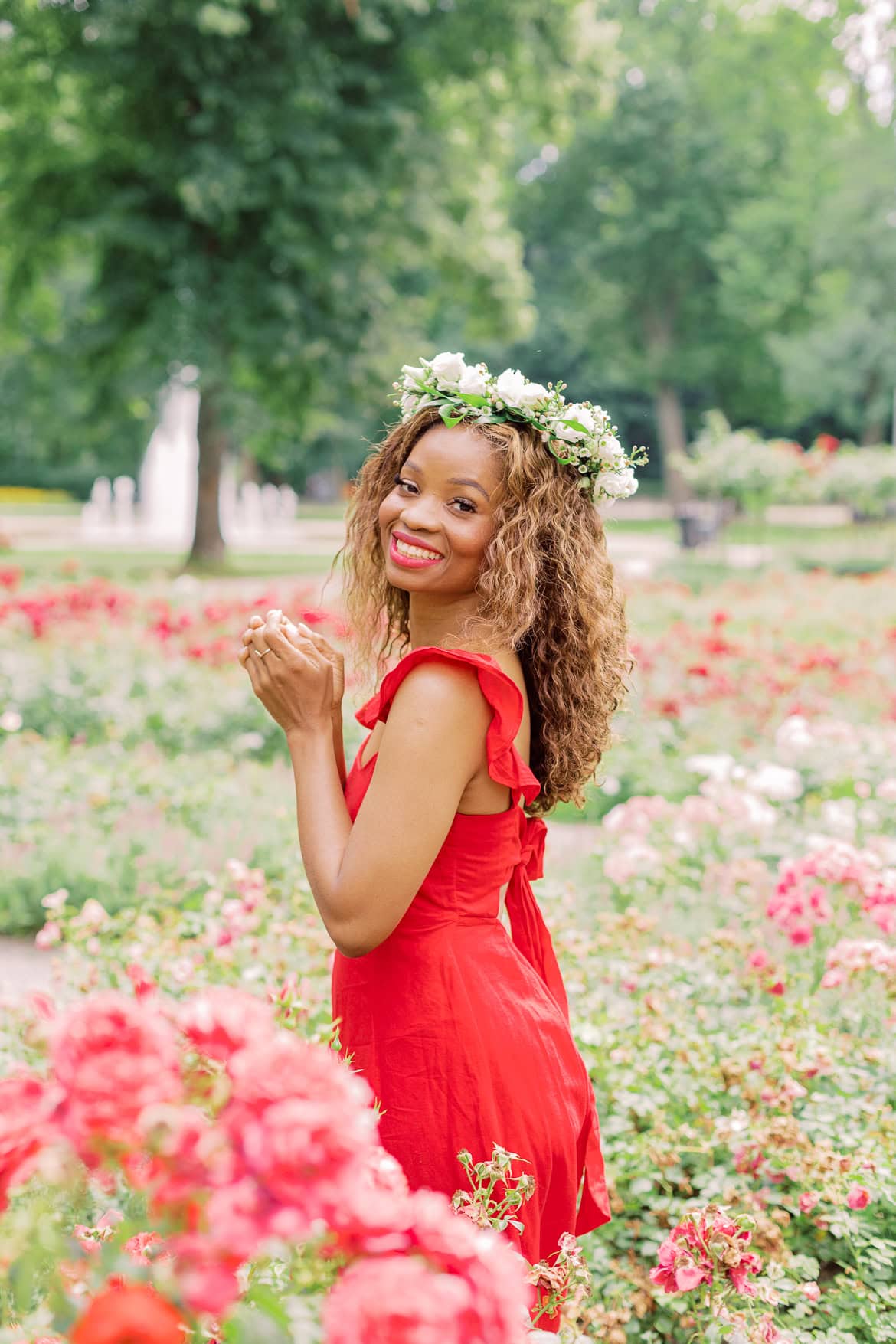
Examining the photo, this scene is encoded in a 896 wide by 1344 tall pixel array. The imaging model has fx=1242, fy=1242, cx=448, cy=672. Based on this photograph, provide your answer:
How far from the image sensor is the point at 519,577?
6.02ft

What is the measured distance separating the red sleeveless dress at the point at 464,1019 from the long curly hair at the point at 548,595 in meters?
0.17

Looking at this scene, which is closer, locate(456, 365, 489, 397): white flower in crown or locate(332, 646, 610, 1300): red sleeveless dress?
locate(332, 646, 610, 1300): red sleeveless dress

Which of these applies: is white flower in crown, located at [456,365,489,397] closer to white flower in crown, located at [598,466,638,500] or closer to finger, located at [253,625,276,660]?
white flower in crown, located at [598,466,638,500]

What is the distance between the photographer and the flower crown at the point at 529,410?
6.29ft

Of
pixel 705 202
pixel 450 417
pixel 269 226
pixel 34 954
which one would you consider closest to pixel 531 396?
pixel 450 417

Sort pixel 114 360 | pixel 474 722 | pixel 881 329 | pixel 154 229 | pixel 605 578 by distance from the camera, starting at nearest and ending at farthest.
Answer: pixel 474 722, pixel 605 578, pixel 154 229, pixel 114 360, pixel 881 329

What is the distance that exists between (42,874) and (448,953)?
10.4 feet

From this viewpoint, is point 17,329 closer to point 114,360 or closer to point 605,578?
point 114,360

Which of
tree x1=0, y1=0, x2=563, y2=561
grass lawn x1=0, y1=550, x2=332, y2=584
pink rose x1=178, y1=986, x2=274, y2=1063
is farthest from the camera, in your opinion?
grass lawn x1=0, y1=550, x2=332, y2=584

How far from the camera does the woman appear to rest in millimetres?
1665

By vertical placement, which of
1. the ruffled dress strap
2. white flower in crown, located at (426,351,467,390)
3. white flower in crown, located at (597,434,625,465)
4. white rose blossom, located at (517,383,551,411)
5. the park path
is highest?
white flower in crown, located at (426,351,467,390)

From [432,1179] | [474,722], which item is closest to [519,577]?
[474,722]

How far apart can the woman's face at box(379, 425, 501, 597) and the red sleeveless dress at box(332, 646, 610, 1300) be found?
20cm

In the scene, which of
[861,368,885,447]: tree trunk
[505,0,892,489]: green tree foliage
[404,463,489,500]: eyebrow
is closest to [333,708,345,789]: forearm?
[404,463,489,500]: eyebrow
